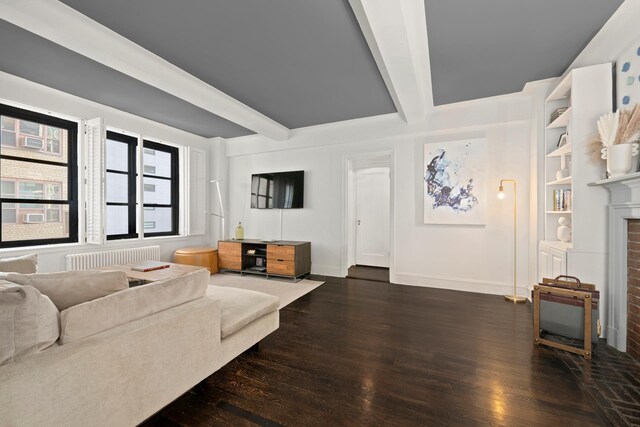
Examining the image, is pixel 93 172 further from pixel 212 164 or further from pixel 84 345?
pixel 84 345

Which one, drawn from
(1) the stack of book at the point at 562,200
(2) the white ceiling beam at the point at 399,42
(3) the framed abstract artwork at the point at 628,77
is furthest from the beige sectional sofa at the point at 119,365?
(3) the framed abstract artwork at the point at 628,77

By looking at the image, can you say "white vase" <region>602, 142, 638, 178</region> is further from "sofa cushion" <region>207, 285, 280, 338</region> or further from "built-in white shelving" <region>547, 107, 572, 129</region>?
"sofa cushion" <region>207, 285, 280, 338</region>

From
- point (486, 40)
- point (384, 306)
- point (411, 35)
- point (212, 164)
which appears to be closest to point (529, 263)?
point (384, 306)

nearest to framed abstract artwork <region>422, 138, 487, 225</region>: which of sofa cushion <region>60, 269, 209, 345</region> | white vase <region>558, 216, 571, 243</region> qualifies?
white vase <region>558, 216, 571, 243</region>

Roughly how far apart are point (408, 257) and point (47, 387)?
413 cm

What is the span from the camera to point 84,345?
113cm

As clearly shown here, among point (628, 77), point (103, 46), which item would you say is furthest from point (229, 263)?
point (628, 77)

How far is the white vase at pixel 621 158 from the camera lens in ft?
7.13

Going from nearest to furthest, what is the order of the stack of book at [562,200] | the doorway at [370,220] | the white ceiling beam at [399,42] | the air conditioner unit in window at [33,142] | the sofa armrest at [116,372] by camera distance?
1. the sofa armrest at [116,372]
2. the white ceiling beam at [399,42]
3. the stack of book at [562,200]
4. the air conditioner unit in window at [33,142]
5. the doorway at [370,220]

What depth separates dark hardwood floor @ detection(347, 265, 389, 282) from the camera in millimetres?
4719

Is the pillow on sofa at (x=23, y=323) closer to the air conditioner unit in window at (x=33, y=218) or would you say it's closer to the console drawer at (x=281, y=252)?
the console drawer at (x=281, y=252)

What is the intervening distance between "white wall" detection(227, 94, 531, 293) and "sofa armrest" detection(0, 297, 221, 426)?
339cm

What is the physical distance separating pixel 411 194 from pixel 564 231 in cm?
189

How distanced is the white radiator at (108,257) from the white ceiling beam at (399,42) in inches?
177
